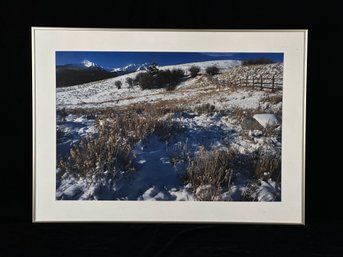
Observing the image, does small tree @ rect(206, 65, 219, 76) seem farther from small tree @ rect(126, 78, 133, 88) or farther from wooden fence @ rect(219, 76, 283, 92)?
small tree @ rect(126, 78, 133, 88)

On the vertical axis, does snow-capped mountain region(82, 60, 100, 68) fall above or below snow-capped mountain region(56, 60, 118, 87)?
above

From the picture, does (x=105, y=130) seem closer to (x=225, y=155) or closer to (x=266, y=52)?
(x=225, y=155)

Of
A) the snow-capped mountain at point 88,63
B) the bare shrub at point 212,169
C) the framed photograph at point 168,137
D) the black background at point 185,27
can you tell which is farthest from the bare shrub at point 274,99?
the snow-capped mountain at point 88,63

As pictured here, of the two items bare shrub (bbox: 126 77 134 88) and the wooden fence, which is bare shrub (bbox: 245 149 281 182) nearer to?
the wooden fence

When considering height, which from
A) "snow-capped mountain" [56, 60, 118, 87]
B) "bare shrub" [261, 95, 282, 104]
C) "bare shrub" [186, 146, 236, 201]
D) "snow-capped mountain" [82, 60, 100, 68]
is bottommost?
"bare shrub" [186, 146, 236, 201]

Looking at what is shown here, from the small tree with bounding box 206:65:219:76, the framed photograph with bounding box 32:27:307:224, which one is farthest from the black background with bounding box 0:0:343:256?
the small tree with bounding box 206:65:219:76

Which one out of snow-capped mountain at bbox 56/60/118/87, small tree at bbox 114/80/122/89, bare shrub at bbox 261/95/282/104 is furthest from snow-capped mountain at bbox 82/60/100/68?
bare shrub at bbox 261/95/282/104

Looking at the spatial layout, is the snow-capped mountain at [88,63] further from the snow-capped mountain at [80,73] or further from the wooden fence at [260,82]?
the wooden fence at [260,82]

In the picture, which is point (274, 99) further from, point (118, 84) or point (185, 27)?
→ point (118, 84)
